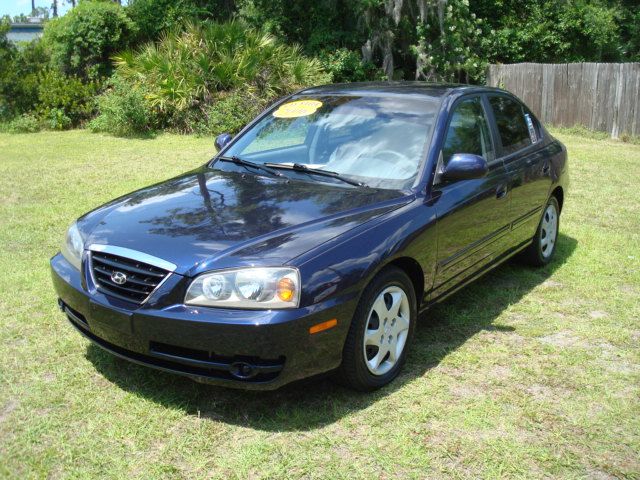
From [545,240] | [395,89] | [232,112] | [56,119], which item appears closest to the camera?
[395,89]

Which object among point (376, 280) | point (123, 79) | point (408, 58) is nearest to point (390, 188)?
point (376, 280)

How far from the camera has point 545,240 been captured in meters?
5.96

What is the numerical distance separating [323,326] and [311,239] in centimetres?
45

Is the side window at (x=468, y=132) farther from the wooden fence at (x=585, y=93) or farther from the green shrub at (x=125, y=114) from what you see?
the wooden fence at (x=585, y=93)

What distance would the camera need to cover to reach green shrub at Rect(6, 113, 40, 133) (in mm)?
15250

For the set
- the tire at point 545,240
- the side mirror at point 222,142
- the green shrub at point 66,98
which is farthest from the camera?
the green shrub at point 66,98

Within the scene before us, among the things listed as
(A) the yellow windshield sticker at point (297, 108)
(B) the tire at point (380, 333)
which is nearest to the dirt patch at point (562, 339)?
(B) the tire at point (380, 333)

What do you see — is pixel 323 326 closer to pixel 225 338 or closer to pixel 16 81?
pixel 225 338

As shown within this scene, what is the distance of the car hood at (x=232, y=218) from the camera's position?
3.28 meters

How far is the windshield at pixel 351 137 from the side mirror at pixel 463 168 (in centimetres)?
20

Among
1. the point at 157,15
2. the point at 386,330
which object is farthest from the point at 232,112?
the point at 386,330

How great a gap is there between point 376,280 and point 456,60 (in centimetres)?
1681

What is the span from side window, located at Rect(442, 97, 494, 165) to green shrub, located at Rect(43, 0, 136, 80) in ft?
45.3

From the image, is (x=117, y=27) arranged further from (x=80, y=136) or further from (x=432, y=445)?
(x=432, y=445)
